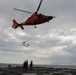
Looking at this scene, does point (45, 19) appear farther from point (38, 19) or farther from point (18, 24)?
point (18, 24)

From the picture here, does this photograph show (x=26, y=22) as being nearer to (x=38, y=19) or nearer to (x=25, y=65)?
(x=38, y=19)

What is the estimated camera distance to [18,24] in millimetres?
70438

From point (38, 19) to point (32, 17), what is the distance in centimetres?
283

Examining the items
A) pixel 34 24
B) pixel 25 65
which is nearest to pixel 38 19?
pixel 34 24

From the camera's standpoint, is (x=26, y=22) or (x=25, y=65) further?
(x=26, y=22)

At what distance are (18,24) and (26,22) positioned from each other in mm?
8403

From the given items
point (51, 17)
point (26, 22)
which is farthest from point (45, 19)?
point (26, 22)

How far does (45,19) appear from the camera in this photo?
58.2 metres

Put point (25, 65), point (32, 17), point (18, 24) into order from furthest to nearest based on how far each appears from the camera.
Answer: point (18, 24) < point (32, 17) < point (25, 65)

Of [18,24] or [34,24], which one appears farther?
[18,24]

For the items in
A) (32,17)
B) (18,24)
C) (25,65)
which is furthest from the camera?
(18,24)

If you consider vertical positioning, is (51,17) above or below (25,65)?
above

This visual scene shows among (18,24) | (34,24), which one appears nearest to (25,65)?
(34,24)

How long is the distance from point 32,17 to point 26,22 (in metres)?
2.98
